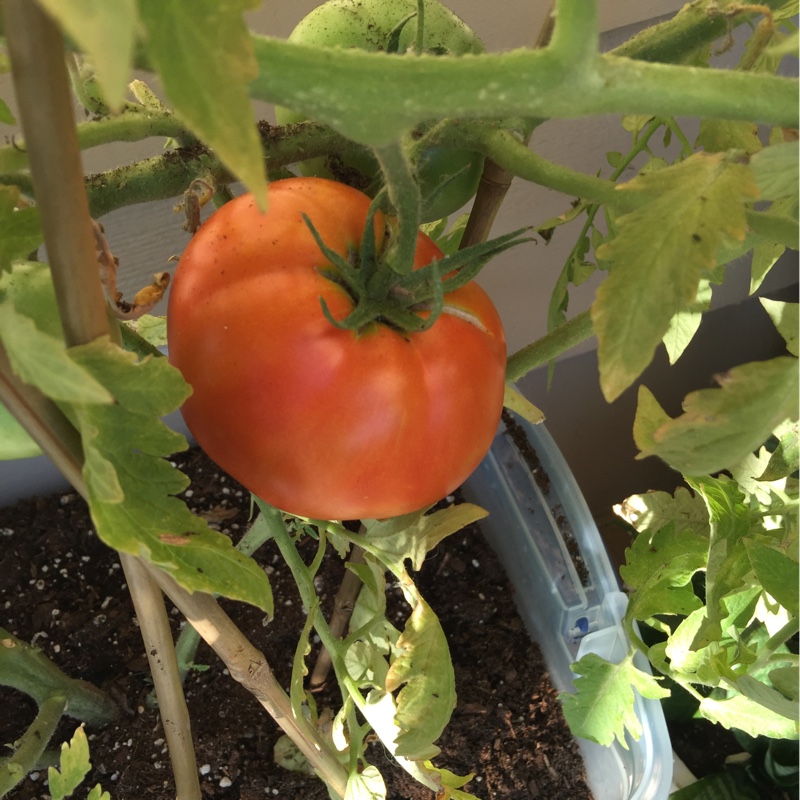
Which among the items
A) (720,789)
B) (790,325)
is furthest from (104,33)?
(720,789)

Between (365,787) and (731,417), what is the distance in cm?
40

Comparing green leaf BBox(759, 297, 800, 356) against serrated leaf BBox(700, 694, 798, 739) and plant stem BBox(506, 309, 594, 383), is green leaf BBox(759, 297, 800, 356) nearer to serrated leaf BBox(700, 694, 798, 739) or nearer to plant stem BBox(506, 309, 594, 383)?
plant stem BBox(506, 309, 594, 383)

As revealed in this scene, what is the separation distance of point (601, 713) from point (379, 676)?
0.58 ft

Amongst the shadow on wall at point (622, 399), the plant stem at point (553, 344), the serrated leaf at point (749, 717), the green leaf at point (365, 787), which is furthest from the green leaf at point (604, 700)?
the shadow on wall at point (622, 399)

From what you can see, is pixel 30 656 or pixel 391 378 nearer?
pixel 391 378

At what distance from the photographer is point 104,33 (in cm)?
12

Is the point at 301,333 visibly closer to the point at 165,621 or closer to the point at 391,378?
the point at 391,378

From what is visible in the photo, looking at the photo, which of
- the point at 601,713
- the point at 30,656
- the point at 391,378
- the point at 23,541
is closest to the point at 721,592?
the point at 601,713

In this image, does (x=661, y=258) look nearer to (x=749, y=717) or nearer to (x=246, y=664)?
(x=246, y=664)

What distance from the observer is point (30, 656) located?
57 cm

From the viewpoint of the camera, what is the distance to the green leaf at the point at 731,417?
236 mm

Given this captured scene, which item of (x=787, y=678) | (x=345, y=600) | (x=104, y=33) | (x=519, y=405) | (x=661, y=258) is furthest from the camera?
(x=345, y=600)

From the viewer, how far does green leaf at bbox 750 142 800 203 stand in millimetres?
239

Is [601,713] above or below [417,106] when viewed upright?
below
